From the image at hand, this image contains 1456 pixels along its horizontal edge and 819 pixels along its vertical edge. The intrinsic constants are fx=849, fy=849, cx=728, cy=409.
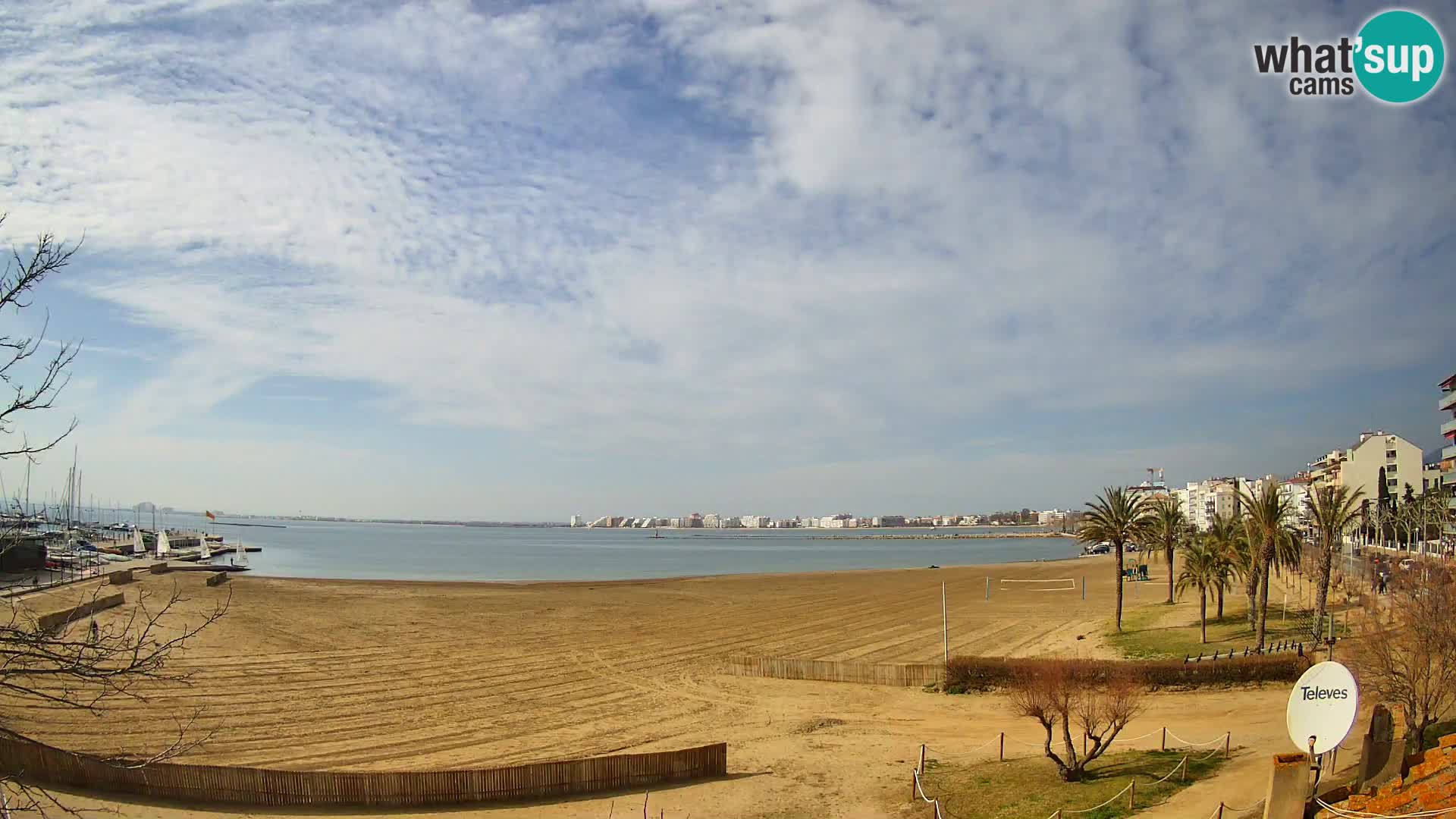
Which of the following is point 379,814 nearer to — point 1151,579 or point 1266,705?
point 1266,705

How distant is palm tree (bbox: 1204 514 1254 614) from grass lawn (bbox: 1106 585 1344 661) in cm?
131

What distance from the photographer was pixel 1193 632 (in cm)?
4150

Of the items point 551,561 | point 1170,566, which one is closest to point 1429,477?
point 1170,566

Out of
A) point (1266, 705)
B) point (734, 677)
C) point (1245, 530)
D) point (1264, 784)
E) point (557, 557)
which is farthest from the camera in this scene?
point (557, 557)

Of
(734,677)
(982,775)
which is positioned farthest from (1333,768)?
(734,677)

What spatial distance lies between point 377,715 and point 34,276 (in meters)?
26.5

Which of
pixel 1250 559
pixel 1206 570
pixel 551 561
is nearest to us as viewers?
pixel 1250 559

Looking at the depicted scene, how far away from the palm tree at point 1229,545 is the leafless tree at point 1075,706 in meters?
20.2

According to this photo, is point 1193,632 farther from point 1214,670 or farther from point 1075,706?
point 1075,706

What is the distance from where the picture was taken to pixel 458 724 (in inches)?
1159

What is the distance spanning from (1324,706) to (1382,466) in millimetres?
126851

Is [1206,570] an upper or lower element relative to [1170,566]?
upper

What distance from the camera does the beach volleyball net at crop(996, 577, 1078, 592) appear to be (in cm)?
7800

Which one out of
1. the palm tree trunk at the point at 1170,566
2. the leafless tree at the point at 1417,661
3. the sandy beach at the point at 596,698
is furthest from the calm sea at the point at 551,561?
the leafless tree at the point at 1417,661
